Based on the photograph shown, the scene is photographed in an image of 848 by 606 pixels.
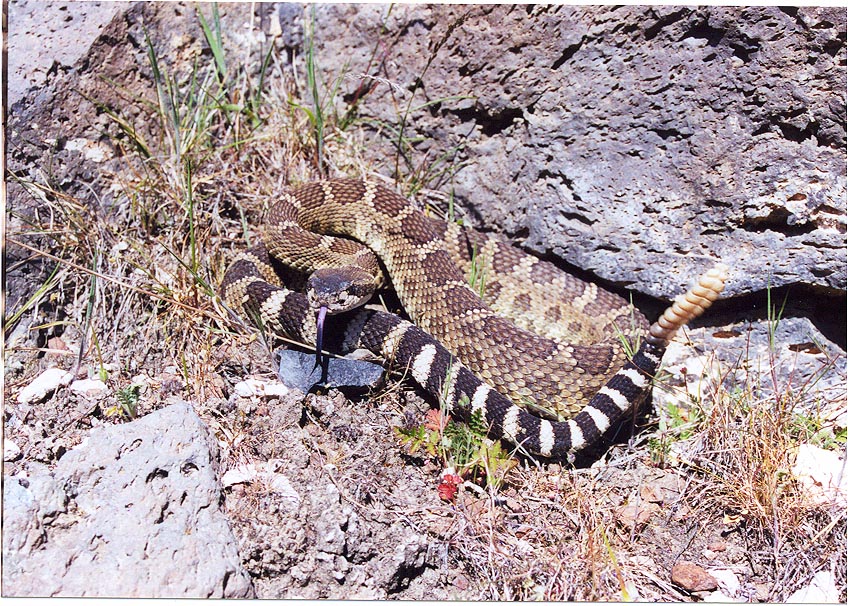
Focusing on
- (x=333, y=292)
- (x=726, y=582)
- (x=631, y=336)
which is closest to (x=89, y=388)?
(x=333, y=292)

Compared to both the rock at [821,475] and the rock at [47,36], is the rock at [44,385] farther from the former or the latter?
the rock at [821,475]

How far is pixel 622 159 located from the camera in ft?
12.3

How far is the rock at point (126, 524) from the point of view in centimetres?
247

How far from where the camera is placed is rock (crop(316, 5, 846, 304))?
3.41 meters

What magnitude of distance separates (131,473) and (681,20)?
126 inches

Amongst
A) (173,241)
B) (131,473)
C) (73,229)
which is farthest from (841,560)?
(73,229)

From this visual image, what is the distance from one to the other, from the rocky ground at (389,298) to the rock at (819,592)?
10 millimetres

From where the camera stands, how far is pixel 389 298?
4262 millimetres

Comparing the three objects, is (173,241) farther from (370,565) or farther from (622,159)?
(622,159)

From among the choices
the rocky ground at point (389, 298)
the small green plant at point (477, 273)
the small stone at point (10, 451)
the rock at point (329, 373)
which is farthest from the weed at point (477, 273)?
the small stone at point (10, 451)

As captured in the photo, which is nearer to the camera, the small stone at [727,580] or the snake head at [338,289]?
the small stone at [727,580]

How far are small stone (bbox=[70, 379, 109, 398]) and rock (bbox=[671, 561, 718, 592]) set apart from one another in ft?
8.64

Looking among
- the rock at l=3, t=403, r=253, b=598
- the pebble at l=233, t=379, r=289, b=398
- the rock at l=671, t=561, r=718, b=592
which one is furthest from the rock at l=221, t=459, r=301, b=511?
the rock at l=671, t=561, r=718, b=592

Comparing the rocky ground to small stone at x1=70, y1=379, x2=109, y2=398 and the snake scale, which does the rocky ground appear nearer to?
small stone at x1=70, y1=379, x2=109, y2=398
